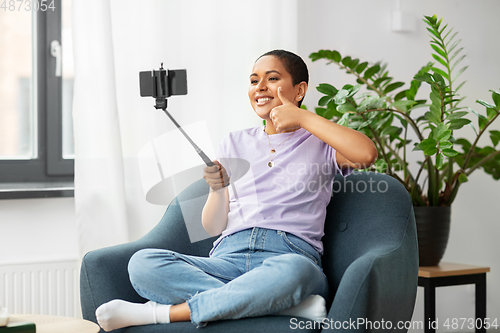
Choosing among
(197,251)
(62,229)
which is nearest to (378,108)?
(197,251)

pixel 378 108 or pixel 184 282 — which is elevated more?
pixel 378 108

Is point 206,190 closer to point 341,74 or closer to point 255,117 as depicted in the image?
point 255,117

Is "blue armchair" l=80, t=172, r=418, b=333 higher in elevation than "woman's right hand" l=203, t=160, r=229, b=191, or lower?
lower

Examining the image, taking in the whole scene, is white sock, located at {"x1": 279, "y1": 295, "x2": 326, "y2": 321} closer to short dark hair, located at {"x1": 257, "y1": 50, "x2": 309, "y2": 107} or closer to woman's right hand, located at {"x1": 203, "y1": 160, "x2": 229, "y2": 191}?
woman's right hand, located at {"x1": 203, "y1": 160, "x2": 229, "y2": 191}

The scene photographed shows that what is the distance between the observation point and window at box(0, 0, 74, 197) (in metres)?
1.98

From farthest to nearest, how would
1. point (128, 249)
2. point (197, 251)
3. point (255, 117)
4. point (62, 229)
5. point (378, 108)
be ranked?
Answer: point (255, 117) < point (62, 229) < point (378, 108) < point (197, 251) < point (128, 249)

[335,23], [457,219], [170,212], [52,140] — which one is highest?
[335,23]

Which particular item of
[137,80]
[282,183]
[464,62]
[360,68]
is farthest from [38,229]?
[464,62]

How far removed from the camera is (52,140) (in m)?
2.00

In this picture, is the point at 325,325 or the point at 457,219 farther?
the point at 457,219

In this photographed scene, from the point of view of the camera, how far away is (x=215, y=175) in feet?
4.40

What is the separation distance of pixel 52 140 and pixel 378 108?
125cm

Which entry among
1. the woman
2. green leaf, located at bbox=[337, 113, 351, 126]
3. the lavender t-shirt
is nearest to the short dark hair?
the woman

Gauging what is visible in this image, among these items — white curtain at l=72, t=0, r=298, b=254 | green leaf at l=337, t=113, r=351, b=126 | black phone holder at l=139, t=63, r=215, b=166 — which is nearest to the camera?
black phone holder at l=139, t=63, r=215, b=166
